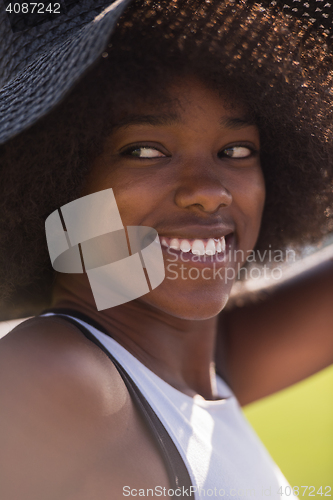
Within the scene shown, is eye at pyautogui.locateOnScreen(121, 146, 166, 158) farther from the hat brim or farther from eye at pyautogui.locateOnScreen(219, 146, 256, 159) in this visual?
the hat brim

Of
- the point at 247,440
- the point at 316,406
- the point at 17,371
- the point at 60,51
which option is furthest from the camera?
the point at 316,406

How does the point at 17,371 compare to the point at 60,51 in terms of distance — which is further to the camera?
the point at 60,51

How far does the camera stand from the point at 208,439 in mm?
1354

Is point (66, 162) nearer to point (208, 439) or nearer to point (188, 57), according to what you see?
point (188, 57)

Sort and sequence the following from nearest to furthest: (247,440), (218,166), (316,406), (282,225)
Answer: (218,166) < (247,440) < (282,225) < (316,406)

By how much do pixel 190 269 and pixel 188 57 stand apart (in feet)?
2.07

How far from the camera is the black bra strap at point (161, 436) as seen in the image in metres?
1.12

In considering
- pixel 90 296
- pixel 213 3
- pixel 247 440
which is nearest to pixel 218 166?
pixel 213 3

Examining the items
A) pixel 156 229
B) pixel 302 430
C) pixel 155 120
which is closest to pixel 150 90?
pixel 155 120

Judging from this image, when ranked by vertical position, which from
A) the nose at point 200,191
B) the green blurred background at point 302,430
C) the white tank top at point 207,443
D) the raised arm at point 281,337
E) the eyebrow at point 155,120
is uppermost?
the eyebrow at point 155,120

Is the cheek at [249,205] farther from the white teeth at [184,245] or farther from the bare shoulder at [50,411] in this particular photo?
the bare shoulder at [50,411]

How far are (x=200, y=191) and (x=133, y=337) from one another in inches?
20.8

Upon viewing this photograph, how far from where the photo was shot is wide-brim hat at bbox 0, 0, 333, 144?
107 centimetres

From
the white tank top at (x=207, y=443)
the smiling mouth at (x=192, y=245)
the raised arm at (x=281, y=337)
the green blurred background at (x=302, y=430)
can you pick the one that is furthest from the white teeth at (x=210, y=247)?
the green blurred background at (x=302, y=430)
